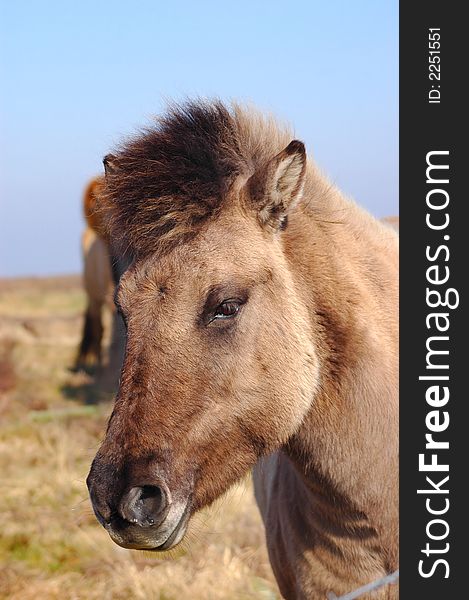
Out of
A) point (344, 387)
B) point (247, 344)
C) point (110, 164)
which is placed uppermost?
point (110, 164)

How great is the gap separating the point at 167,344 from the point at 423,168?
120cm

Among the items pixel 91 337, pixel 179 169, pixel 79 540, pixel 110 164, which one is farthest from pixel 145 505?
pixel 91 337

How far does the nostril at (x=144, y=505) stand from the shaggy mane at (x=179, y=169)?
0.89 m

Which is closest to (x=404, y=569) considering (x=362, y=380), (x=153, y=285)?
(x=362, y=380)

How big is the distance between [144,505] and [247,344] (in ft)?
2.21

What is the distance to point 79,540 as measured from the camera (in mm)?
5695

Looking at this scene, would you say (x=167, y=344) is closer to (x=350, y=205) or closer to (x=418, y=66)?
(x=350, y=205)

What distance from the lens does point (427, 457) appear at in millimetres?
3098

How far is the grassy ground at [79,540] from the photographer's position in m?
4.89

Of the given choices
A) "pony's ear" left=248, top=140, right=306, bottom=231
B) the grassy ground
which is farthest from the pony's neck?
the grassy ground

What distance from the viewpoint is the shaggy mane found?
10.2 ft

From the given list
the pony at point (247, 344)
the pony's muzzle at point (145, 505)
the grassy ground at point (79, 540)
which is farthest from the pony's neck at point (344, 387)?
the pony's muzzle at point (145, 505)

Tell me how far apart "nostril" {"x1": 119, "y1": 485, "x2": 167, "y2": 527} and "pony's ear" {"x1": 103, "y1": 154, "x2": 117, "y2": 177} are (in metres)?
1.30

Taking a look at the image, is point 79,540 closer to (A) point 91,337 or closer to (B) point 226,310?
(B) point 226,310
